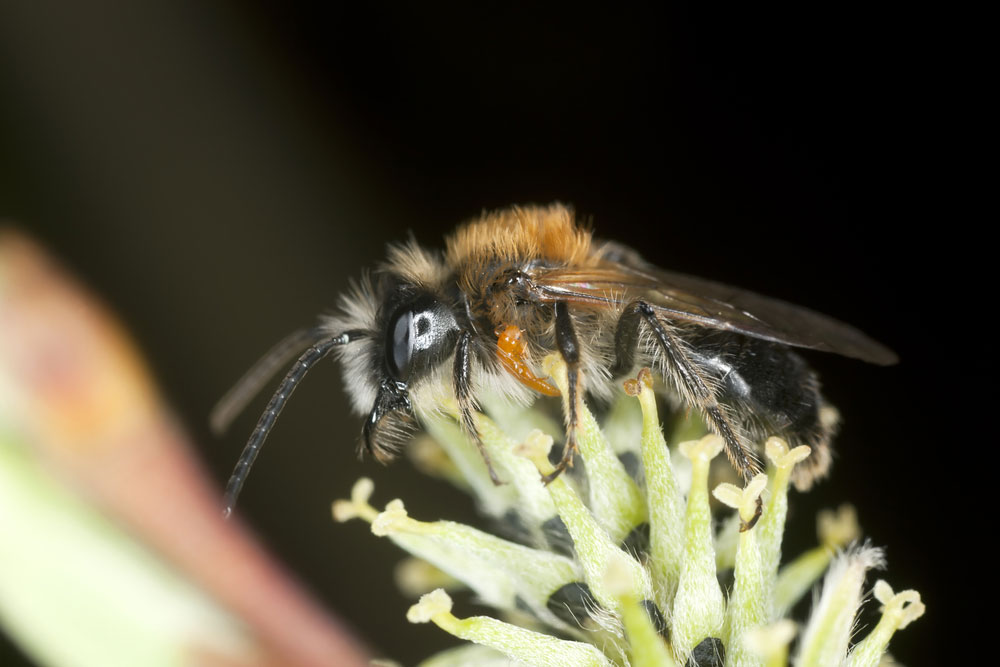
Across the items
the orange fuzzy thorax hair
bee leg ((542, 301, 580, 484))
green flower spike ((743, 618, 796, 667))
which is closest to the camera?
green flower spike ((743, 618, 796, 667))

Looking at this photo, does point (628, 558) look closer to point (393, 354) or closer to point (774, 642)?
point (774, 642)

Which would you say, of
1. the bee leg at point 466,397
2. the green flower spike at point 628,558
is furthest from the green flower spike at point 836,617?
the bee leg at point 466,397

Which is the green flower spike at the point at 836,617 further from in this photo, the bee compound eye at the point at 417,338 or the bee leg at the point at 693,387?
the bee compound eye at the point at 417,338

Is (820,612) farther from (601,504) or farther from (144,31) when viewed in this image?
(144,31)

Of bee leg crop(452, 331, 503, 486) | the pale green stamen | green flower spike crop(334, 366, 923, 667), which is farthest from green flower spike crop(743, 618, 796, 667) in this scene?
bee leg crop(452, 331, 503, 486)

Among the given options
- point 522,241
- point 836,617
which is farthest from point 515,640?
point 522,241

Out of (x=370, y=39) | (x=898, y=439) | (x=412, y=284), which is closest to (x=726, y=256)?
(x=898, y=439)

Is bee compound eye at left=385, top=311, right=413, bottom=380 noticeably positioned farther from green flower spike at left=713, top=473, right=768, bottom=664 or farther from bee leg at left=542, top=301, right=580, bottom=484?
green flower spike at left=713, top=473, right=768, bottom=664
